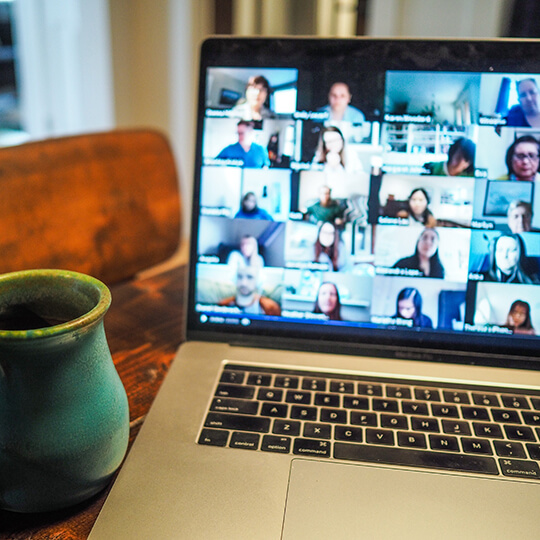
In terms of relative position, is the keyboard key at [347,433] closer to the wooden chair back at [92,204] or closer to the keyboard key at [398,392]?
the keyboard key at [398,392]

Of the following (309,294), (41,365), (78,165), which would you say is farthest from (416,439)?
(78,165)

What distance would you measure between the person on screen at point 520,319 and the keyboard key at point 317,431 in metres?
0.22

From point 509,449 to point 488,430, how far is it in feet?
0.08

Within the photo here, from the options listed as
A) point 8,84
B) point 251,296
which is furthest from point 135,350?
point 8,84

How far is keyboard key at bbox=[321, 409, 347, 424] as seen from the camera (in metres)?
0.47

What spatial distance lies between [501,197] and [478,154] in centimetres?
5

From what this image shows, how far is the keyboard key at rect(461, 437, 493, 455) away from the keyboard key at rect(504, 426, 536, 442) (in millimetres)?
23

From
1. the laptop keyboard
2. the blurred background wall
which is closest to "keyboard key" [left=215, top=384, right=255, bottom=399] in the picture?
the laptop keyboard

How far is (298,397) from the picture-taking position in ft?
1.63

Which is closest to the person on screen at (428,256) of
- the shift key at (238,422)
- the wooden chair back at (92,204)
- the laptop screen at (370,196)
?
the laptop screen at (370,196)

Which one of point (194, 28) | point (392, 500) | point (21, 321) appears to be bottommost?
point (392, 500)

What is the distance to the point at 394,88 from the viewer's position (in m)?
0.54

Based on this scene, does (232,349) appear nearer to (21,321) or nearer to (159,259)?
(21,321)

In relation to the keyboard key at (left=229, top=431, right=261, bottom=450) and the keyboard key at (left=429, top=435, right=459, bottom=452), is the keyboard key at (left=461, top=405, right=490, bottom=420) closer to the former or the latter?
the keyboard key at (left=429, top=435, right=459, bottom=452)
